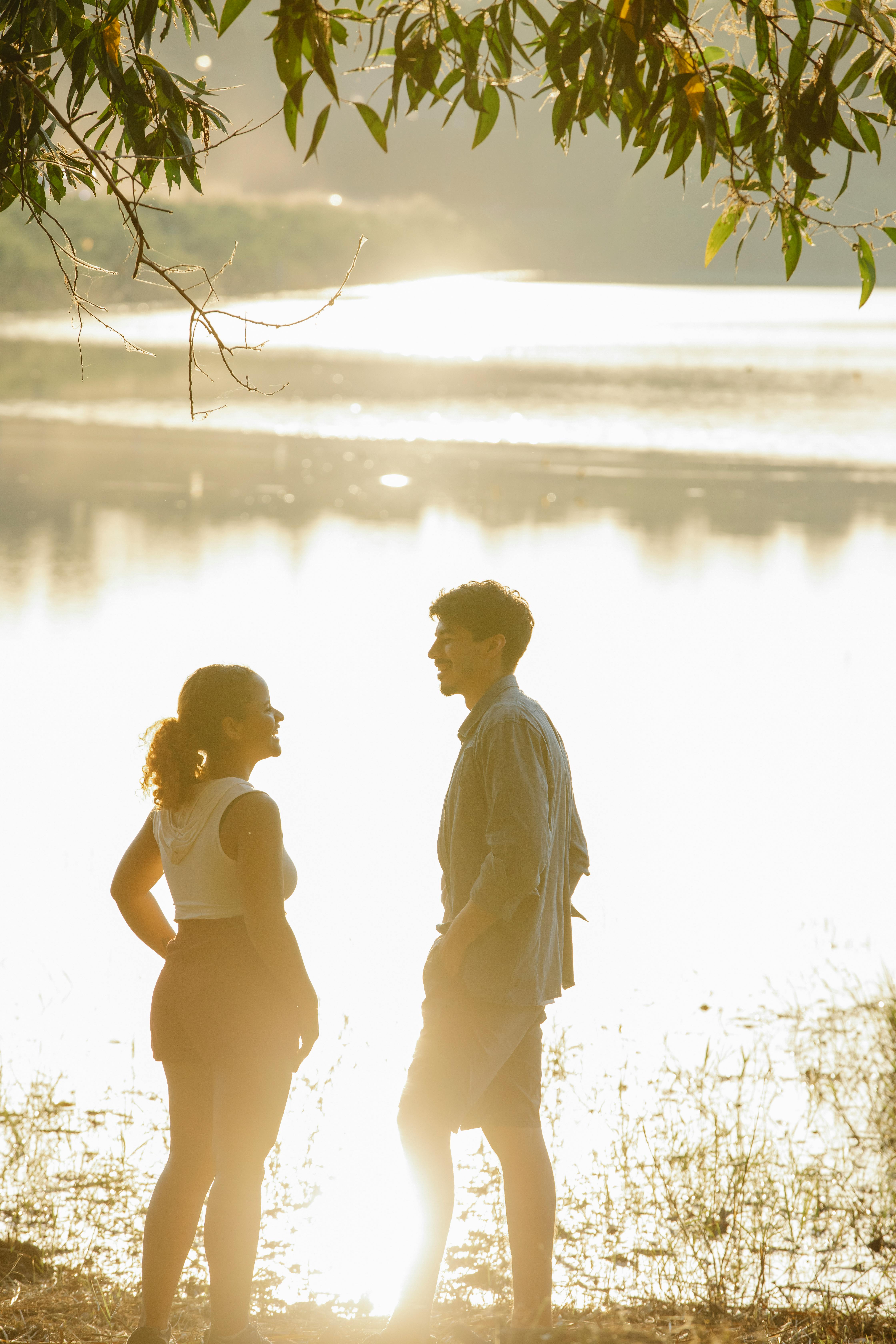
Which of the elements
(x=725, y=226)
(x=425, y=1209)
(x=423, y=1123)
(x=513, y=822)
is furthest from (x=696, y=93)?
(x=425, y=1209)

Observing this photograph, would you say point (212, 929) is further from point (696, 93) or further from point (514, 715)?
point (696, 93)

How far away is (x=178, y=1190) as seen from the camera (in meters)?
2.95

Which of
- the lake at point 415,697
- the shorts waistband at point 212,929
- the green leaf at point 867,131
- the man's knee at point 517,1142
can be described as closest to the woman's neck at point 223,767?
the shorts waistband at point 212,929

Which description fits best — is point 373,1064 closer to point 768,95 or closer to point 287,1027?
point 287,1027

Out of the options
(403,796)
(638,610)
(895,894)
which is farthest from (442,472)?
(895,894)

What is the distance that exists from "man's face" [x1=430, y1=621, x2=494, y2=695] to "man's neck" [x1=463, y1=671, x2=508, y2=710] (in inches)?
0.4

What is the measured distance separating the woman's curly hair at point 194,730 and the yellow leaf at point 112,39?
142 centimetres

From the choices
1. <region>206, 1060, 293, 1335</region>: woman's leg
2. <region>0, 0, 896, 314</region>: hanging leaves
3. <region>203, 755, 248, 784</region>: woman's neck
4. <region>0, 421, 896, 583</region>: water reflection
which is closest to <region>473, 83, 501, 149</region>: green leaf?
<region>0, 0, 896, 314</region>: hanging leaves

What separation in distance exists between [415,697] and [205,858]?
676 cm

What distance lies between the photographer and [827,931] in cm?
593

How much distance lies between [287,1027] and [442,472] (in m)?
20.1

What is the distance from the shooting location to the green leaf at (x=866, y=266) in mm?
2848

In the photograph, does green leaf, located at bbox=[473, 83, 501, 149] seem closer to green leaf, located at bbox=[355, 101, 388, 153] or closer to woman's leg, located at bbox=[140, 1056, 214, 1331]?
green leaf, located at bbox=[355, 101, 388, 153]

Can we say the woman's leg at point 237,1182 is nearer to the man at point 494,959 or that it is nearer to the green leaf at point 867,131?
the man at point 494,959
